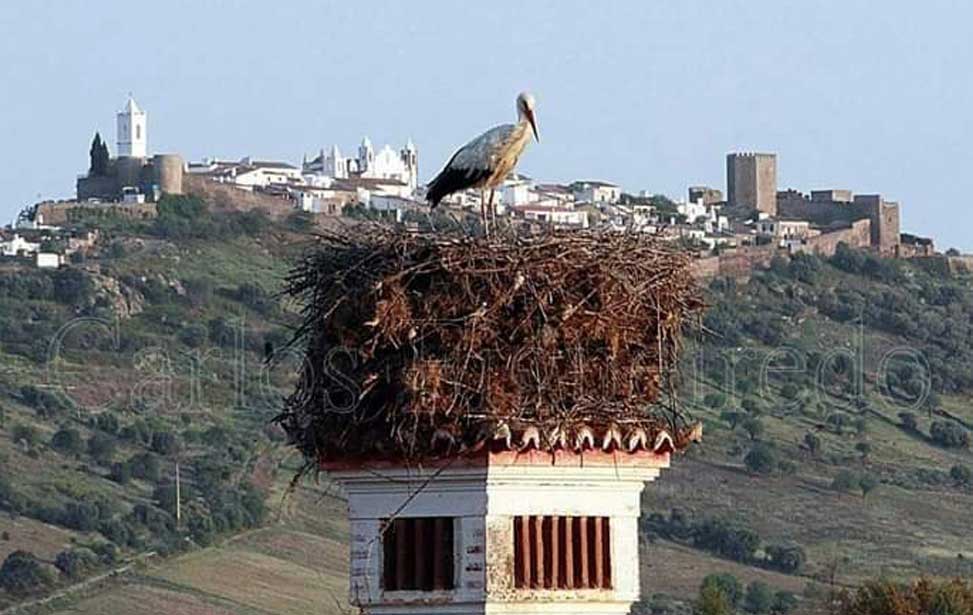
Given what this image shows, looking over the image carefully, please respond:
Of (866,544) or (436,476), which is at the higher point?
(436,476)

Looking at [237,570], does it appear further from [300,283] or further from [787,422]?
[300,283]

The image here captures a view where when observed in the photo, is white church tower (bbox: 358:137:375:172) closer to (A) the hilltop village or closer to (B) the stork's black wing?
(A) the hilltop village

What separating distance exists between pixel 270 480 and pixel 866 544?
50.7ft

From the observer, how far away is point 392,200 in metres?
131

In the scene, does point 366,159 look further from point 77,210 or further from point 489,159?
Result: point 489,159

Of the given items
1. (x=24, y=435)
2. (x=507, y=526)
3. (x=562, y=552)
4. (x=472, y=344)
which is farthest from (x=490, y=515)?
(x=24, y=435)

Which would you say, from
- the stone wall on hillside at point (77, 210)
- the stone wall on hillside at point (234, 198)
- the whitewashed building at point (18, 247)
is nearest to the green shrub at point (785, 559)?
the whitewashed building at point (18, 247)

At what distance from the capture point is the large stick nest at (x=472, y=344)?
17891mm

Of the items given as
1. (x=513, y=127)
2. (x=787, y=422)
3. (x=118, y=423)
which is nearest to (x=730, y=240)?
(x=787, y=422)

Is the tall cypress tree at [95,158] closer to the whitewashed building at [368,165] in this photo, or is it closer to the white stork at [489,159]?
the whitewashed building at [368,165]

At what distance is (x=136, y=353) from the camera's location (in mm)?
103812

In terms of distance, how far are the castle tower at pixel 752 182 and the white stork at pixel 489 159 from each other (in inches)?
5339

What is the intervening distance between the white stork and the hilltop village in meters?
93.4

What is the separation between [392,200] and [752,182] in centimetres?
3102
